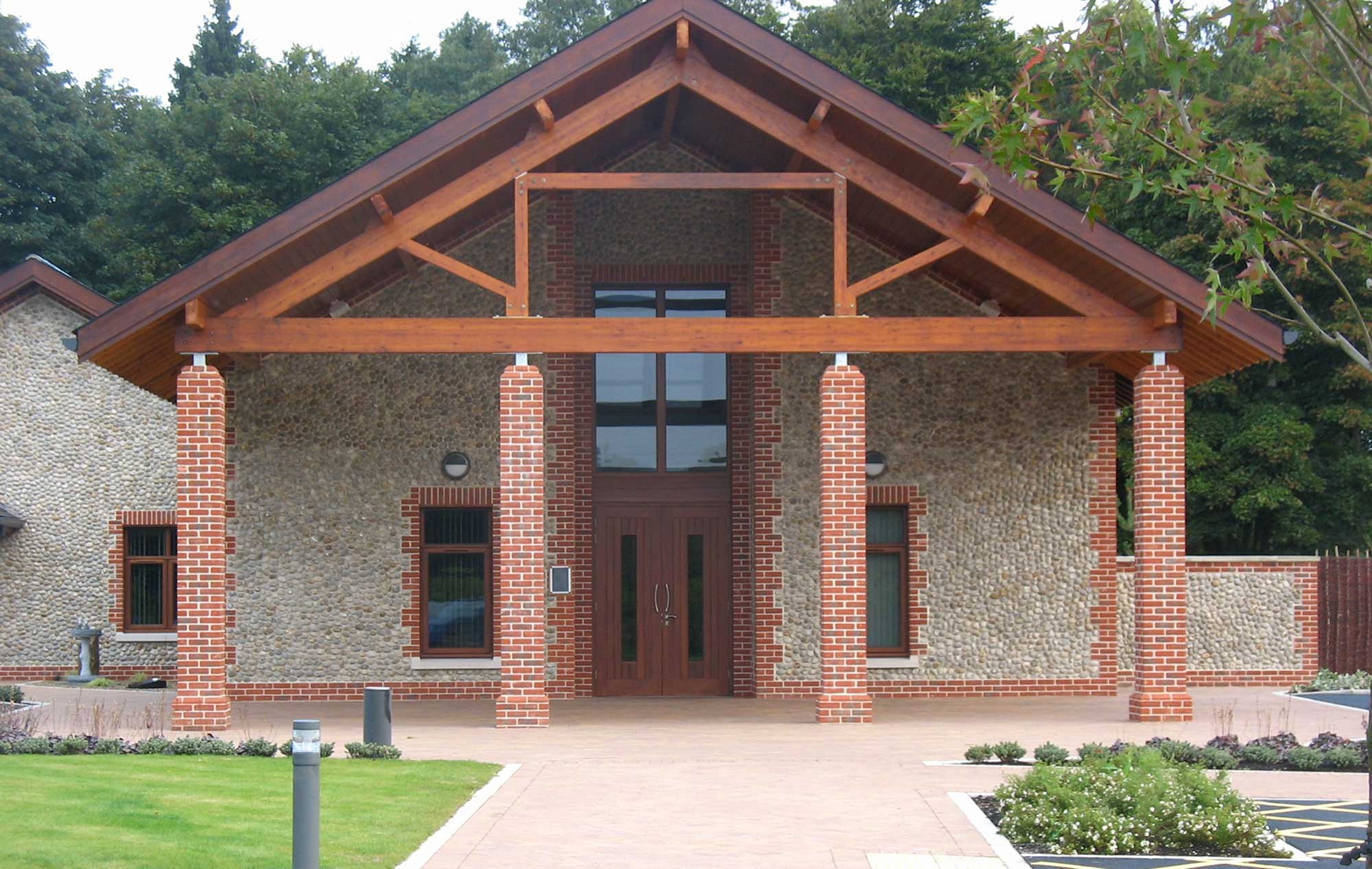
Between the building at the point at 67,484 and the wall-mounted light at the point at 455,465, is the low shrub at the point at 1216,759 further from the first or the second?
the building at the point at 67,484

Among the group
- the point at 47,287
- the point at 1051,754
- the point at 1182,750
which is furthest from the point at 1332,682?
the point at 47,287

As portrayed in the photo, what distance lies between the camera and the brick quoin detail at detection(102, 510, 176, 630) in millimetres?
23484

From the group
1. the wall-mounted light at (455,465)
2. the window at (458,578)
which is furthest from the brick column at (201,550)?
the window at (458,578)

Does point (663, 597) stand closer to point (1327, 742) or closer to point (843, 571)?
point (843, 571)

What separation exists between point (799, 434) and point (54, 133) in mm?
28451

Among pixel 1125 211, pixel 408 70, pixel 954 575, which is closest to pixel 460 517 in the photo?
pixel 954 575

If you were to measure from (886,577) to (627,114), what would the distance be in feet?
22.3

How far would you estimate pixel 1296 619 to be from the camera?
2136 centimetres

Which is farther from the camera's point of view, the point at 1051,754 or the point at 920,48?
the point at 920,48

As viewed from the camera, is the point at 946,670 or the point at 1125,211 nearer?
the point at 946,670

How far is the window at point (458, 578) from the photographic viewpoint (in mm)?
19328

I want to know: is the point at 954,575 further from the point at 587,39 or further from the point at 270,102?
the point at 270,102

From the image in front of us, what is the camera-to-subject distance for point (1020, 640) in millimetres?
19422

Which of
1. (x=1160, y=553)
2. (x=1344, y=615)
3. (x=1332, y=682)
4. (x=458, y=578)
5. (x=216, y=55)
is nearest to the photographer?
(x=1160, y=553)
